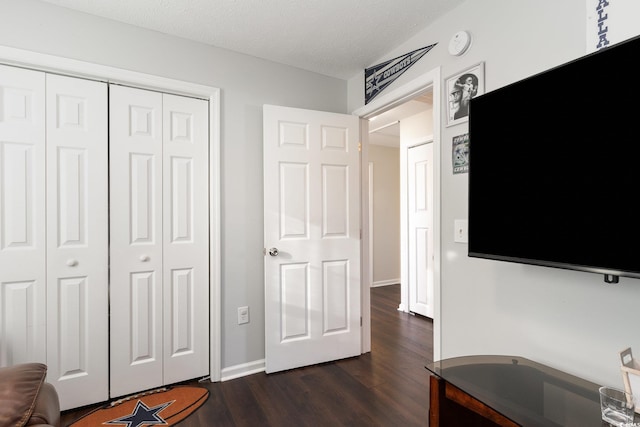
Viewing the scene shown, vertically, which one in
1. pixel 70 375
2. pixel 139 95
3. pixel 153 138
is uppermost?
pixel 139 95

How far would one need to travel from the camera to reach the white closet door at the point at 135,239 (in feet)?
6.74

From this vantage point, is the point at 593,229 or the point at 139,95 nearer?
the point at 593,229

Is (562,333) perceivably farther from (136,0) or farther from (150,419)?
(136,0)

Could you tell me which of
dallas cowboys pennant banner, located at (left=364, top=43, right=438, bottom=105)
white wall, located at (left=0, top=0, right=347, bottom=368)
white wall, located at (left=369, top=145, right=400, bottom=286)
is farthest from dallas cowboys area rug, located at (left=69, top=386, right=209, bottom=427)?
white wall, located at (left=369, top=145, right=400, bottom=286)

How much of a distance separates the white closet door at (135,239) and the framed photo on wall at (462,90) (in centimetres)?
193

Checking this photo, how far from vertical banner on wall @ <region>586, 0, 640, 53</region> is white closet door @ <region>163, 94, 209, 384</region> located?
7.33 feet

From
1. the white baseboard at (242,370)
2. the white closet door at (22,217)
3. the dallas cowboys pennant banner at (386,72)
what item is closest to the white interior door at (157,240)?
the white baseboard at (242,370)

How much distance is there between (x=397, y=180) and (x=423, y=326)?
3.02 metres

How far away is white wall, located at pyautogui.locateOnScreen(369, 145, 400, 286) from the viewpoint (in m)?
5.59

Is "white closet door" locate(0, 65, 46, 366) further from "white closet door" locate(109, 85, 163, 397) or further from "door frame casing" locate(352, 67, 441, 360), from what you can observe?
"door frame casing" locate(352, 67, 441, 360)

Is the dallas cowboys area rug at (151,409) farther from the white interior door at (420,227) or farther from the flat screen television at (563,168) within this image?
the white interior door at (420,227)

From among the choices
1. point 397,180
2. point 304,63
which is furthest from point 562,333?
point 397,180

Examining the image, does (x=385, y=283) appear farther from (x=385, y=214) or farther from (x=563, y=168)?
(x=563, y=168)

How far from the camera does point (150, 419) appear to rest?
184 centimetres
